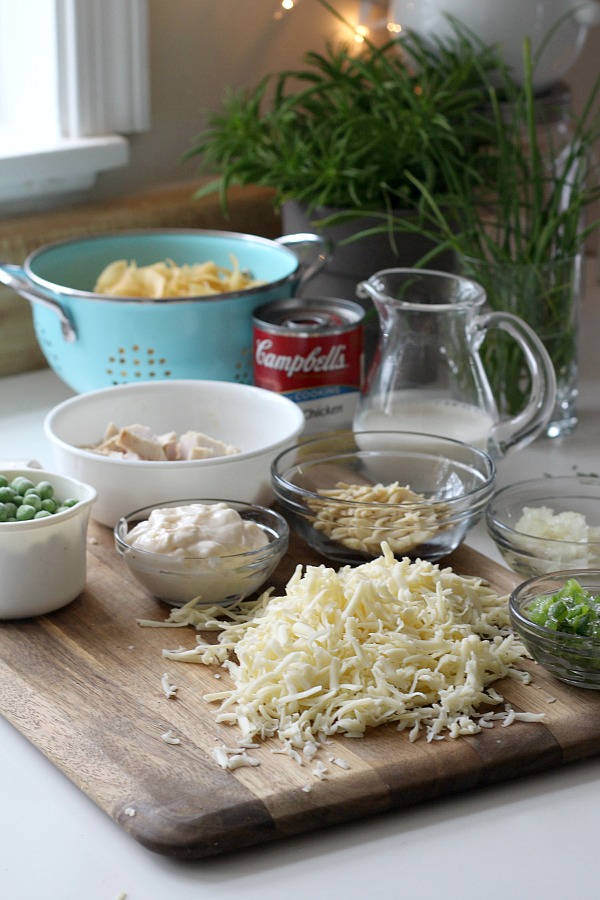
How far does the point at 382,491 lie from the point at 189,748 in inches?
14.4

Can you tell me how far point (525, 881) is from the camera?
0.70 m

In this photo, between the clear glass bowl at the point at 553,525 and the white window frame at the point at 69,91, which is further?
the white window frame at the point at 69,91

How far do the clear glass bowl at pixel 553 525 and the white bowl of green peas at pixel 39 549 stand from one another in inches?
13.9

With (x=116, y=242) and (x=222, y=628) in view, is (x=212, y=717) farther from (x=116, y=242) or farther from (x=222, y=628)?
(x=116, y=242)

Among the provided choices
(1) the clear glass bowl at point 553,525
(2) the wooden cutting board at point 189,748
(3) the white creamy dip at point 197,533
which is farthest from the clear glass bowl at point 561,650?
(3) the white creamy dip at point 197,533

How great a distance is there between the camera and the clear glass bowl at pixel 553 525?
1023 millimetres

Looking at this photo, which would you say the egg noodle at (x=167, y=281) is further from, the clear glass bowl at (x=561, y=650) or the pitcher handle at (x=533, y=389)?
the clear glass bowl at (x=561, y=650)

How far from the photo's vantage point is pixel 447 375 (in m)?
1.21

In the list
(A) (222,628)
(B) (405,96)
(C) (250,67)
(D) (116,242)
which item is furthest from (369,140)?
(A) (222,628)

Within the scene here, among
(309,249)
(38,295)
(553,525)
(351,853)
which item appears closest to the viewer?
(351,853)

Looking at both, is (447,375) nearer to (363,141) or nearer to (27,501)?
(363,141)

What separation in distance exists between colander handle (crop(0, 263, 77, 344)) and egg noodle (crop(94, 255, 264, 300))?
0.05 m

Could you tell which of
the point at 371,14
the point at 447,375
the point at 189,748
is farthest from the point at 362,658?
the point at 371,14

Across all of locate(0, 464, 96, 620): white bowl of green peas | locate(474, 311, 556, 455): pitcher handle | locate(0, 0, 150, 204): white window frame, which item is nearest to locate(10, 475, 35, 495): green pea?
locate(0, 464, 96, 620): white bowl of green peas
